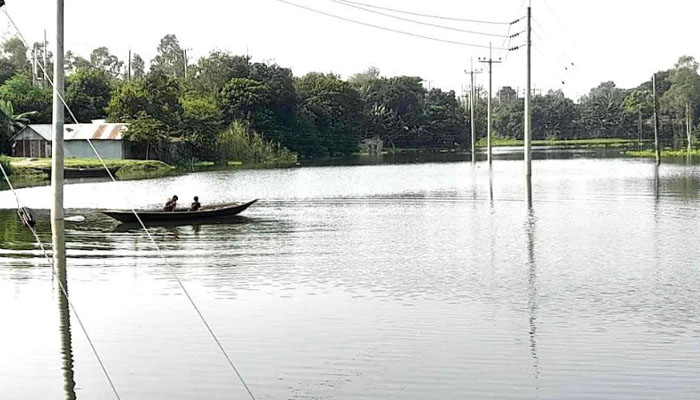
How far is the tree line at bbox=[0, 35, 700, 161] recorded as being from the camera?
8106cm

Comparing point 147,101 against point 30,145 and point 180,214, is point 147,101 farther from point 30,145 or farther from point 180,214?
point 180,214

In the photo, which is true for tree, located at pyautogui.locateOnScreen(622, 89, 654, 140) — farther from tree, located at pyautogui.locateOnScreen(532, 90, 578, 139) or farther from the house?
the house

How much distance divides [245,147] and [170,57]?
68100mm

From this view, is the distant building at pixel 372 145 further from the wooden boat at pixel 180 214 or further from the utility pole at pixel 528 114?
the wooden boat at pixel 180 214

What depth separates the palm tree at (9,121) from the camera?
227 feet

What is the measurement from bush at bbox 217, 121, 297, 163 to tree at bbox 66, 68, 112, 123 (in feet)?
36.5

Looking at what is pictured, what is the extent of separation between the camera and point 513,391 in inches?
411

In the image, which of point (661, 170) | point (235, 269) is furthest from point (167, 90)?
point (235, 269)

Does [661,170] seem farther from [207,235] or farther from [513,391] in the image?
[513,391]

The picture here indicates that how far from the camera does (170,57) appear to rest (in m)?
152

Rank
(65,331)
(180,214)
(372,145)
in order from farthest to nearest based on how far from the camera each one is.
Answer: (372,145) → (180,214) → (65,331)

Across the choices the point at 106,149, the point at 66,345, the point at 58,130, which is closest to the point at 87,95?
the point at 106,149

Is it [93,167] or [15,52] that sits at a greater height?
[15,52]

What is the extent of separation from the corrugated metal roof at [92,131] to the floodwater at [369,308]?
139ft
